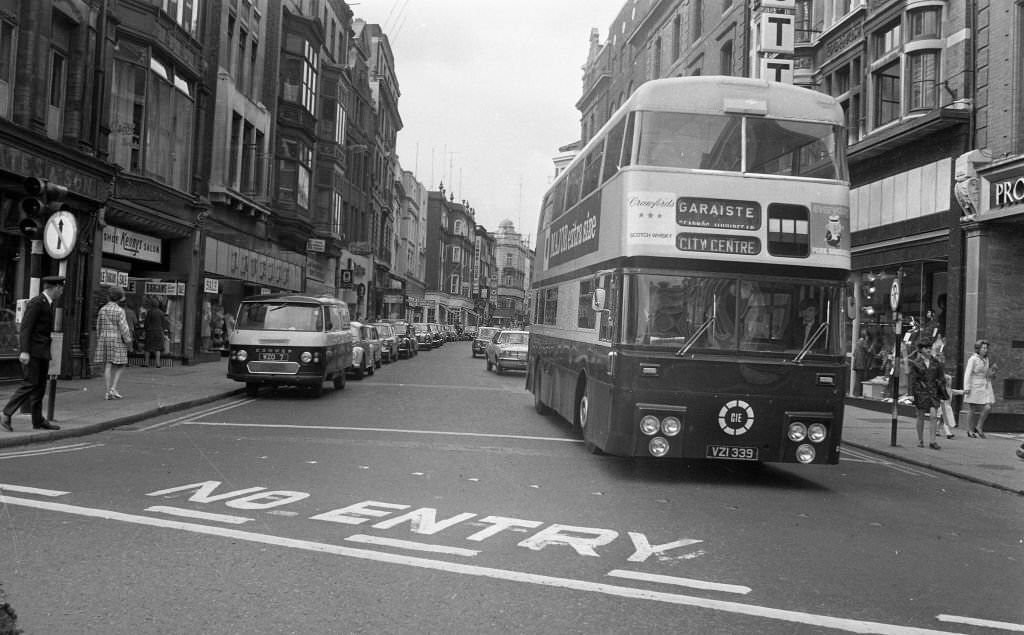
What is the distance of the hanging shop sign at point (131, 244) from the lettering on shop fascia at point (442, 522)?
1538 centimetres

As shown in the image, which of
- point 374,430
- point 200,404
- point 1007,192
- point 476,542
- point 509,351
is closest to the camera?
point 476,542

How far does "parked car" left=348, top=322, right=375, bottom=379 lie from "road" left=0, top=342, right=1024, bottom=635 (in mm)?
12042

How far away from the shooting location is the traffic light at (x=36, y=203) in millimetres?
10797

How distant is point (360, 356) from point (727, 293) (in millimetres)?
16311

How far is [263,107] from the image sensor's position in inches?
1253

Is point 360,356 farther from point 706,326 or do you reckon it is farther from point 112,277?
point 706,326

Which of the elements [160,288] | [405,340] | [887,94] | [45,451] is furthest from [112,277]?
[887,94]

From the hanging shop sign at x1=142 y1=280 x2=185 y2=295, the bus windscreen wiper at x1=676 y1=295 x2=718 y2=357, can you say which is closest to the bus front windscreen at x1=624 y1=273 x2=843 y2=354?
the bus windscreen wiper at x1=676 y1=295 x2=718 y2=357

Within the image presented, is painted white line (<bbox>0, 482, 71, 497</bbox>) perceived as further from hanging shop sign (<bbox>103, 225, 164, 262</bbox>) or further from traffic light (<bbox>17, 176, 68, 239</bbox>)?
hanging shop sign (<bbox>103, 225, 164, 262</bbox>)

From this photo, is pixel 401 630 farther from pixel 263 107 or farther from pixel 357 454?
pixel 263 107

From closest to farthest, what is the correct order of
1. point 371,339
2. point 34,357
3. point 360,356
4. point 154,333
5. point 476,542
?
point 476,542
point 34,357
point 154,333
point 360,356
point 371,339

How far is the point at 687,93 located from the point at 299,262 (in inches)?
1201

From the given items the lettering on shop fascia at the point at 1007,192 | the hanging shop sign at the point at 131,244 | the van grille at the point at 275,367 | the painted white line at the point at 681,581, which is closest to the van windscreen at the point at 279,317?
the van grille at the point at 275,367

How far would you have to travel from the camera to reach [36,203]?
1083 centimetres
